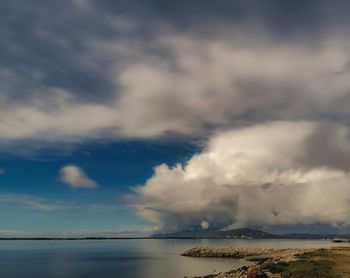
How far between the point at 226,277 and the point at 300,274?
44.9 ft

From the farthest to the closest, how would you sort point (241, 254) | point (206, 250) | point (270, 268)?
point (206, 250)
point (241, 254)
point (270, 268)

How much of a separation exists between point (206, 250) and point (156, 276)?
73.6 m

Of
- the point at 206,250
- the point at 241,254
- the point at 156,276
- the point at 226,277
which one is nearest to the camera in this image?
the point at 226,277

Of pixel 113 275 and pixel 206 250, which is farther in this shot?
pixel 206 250

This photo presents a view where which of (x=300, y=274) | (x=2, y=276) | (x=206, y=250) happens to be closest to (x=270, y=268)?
(x=300, y=274)

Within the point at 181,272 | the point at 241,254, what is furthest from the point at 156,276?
the point at 241,254

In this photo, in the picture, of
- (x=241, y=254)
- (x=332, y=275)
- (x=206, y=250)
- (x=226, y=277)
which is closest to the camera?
(x=332, y=275)

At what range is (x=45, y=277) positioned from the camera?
8656 centimetres

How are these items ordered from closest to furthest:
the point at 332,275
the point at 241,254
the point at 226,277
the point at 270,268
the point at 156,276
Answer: the point at 332,275, the point at 226,277, the point at 270,268, the point at 156,276, the point at 241,254

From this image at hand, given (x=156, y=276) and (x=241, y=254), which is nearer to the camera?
(x=156, y=276)

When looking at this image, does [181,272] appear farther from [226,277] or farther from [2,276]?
[2,276]

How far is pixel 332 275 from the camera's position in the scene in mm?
54094

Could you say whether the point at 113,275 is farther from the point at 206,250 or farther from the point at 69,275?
the point at 206,250

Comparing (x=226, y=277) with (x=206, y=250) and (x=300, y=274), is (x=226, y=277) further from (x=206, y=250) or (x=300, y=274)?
(x=206, y=250)
